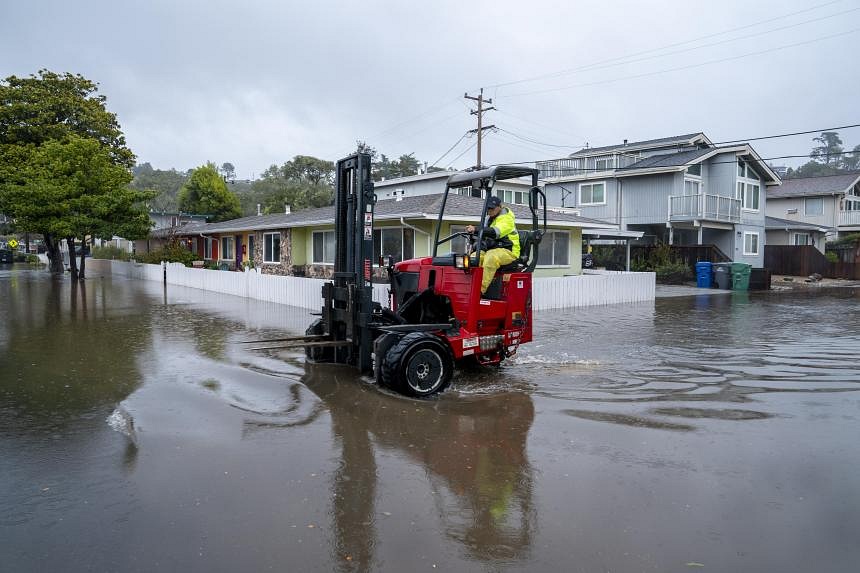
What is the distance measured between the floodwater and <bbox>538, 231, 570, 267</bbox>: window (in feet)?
41.7

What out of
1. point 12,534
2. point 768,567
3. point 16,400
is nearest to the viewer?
point 768,567

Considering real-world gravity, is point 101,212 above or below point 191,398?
above

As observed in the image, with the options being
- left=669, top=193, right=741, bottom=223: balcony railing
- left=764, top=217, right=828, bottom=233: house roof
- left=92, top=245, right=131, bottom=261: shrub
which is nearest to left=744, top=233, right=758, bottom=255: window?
left=764, top=217, right=828, bottom=233: house roof

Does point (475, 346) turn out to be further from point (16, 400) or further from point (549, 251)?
point (549, 251)

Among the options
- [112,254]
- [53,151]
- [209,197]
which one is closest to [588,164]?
[53,151]

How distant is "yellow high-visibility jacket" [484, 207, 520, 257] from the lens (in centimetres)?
821

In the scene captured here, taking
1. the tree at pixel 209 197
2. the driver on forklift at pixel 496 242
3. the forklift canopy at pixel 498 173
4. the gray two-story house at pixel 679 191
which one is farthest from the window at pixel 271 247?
the tree at pixel 209 197

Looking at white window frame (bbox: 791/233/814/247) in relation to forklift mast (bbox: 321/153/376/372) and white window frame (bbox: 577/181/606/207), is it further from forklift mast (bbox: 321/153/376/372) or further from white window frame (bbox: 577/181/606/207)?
forklift mast (bbox: 321/153/376/372)

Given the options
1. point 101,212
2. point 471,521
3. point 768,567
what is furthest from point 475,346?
point 101,212

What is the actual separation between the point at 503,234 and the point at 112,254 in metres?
44.2

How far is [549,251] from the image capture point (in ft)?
76.6

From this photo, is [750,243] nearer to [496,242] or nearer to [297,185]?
[496,242]

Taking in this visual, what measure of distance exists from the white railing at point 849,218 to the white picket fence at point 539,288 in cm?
2777

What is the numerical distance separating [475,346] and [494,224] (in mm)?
1646
